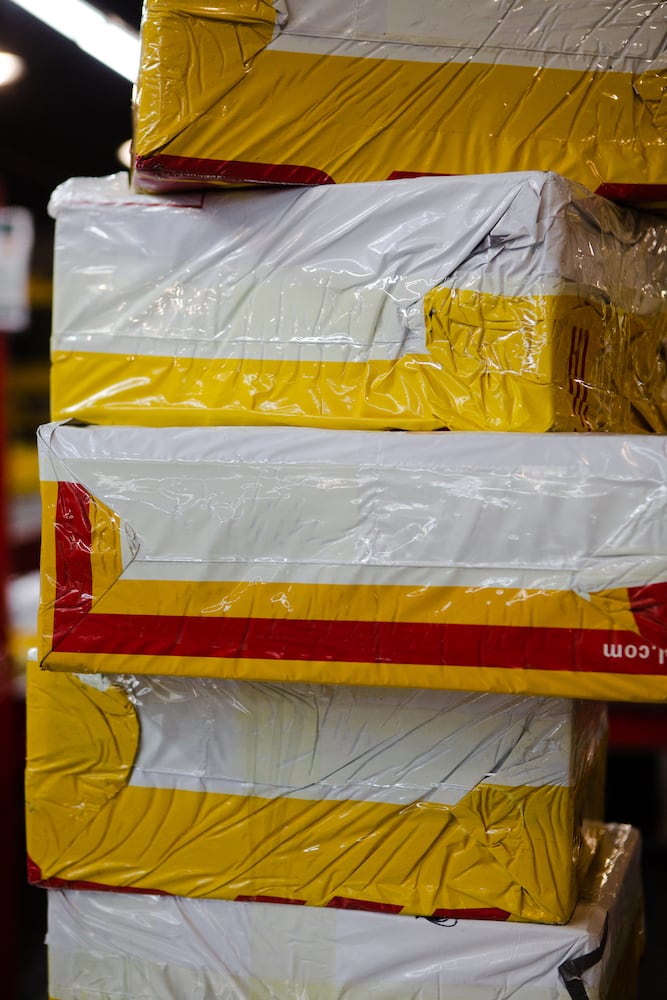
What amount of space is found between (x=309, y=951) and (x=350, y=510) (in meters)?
0.78

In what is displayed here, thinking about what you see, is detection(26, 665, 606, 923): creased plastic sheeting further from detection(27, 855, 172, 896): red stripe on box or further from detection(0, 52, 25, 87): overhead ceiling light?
detection(0, 52, 25, 87): overhead ceiling light

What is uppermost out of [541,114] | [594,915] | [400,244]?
[541,114]

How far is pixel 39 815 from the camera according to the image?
1.80 meters

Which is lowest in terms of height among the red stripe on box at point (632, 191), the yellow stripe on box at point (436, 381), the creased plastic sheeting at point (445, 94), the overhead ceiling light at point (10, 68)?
the yellow stripe on box at point (436, 381)

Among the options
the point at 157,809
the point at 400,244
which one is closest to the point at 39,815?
the point at 157,809

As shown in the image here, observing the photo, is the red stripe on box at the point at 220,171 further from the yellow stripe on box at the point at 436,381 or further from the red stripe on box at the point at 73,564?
the red stripe on box at the point at 73,564

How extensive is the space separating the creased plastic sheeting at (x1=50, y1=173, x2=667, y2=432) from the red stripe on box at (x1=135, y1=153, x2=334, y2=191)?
0.03 metres

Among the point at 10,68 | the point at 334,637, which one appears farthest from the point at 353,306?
the point at 10,68

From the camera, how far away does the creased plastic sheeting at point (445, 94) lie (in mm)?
1633

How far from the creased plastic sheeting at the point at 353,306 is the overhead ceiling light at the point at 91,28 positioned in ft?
6.23

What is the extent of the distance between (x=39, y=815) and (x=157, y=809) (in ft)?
0.72

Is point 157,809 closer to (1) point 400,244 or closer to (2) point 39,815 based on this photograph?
(2) point 39,815

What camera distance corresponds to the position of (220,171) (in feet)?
5.33

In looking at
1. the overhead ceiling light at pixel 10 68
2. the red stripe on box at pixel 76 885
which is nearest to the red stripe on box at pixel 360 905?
→ the red stripe on box at pixel 76 885
